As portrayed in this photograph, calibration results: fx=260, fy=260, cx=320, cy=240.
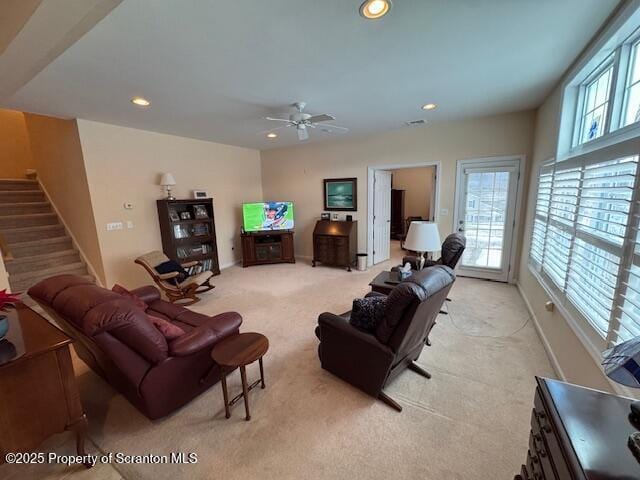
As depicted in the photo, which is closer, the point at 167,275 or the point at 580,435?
the point at 580,435

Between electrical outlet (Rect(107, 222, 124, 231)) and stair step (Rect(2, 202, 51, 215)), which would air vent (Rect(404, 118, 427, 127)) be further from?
stair step (Rect(2, 202, 51, 215))

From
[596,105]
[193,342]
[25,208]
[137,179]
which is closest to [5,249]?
[25,208]

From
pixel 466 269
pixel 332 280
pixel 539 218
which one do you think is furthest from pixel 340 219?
pixel 539 218

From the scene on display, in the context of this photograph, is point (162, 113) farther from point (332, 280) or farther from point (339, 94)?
point (332, 280)

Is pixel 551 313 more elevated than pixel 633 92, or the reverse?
pixel 633 92

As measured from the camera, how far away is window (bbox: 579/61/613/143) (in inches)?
80.8

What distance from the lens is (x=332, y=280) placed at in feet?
15.3

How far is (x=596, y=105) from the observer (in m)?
2.25

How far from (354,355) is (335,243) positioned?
135 inches

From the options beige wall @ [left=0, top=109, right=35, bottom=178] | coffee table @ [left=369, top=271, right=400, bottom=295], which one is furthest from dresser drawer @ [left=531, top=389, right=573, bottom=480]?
beige wall @ [left=0, top=109, right=35, bottom=178]

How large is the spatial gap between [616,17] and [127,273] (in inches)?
234

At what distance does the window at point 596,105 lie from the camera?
2053 mm

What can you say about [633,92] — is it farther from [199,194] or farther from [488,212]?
[199,194]

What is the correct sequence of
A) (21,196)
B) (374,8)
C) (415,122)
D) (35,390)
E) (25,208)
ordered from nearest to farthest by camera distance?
(35,390)
(374,8)
(415,122)
(25,208)
(21,196)
